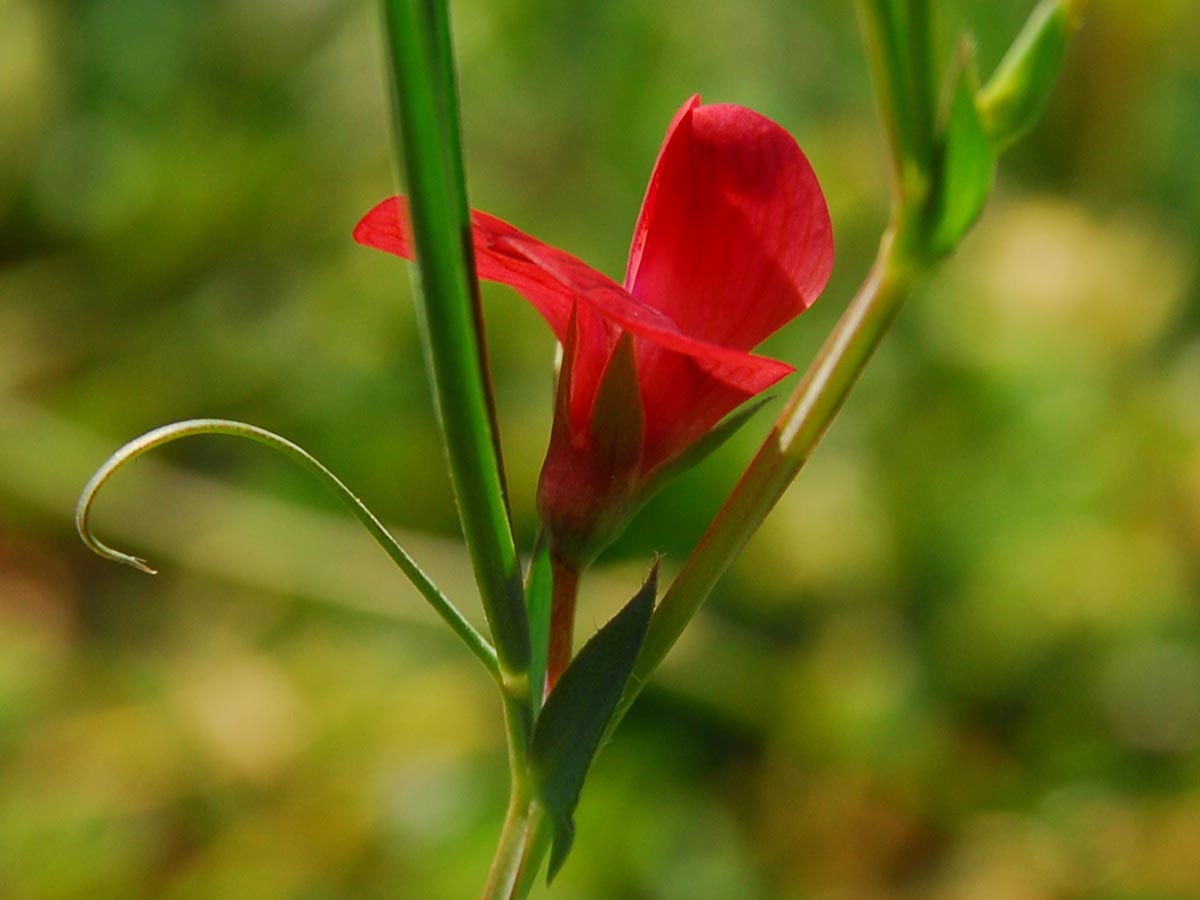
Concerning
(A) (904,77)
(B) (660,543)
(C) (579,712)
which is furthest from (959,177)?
(B) (660,543)

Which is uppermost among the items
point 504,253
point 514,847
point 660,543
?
point 504,253

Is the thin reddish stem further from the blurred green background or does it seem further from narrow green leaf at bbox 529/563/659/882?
the blurred green background

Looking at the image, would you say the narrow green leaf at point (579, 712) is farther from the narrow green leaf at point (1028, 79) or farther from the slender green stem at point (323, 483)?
the narrow green leaf at point (1028, 79)

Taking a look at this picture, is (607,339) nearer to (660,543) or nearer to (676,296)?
(676,296)

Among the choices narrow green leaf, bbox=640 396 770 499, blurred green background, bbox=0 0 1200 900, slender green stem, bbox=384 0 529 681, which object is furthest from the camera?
blurred green background, bbox=0 0 1200 900

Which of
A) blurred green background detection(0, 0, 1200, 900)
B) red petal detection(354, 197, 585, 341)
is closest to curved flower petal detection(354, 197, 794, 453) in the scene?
red petal detection(354, 197, 585, 341)

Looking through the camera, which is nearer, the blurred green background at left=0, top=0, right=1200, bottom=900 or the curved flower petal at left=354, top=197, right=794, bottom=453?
the curved flower petal at left=354, top=197, right=794, bottom=453

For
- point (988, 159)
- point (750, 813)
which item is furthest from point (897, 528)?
point (988, 159)

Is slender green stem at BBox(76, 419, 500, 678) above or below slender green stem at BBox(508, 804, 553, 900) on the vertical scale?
above
